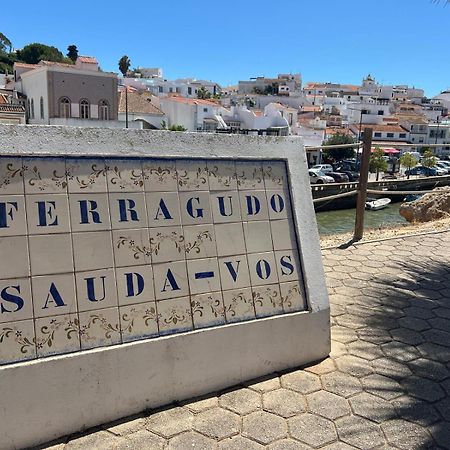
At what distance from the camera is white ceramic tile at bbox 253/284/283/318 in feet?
8.14

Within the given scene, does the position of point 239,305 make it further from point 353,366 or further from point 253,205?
point 353,366

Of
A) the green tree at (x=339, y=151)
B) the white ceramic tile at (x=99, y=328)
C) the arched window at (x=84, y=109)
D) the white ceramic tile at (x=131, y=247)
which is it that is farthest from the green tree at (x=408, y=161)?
the white ceramic tile at (x=99, y=328)

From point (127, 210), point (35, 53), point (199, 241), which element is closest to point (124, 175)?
point (127, 210)

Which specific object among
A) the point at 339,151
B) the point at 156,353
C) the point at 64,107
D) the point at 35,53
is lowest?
the point at 156,353

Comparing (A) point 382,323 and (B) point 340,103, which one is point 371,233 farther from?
(B) point 340,103

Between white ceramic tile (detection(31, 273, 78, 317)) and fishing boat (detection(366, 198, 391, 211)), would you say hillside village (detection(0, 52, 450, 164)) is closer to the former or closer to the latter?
fishing boat (detection(366, 198, 391, 211))

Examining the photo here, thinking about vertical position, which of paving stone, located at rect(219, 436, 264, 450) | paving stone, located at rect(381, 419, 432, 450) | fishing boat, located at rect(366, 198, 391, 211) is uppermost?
fishing boat, located at rect(366, 198, 391, 211)

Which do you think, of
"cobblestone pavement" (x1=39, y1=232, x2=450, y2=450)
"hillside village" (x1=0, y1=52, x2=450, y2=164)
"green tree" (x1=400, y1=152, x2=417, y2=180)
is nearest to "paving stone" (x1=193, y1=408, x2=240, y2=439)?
"cobblestone pavement" (x1=39, y1=232, x2=450, y2=450)

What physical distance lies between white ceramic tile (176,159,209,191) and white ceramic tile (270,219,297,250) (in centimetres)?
47

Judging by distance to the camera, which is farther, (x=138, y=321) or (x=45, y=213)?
(x=138, y=321)

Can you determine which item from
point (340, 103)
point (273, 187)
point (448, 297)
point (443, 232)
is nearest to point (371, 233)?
point (443, 232)

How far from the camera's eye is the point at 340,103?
78000mm

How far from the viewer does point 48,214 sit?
81.1 inches

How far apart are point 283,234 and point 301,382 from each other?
814 millimetres
